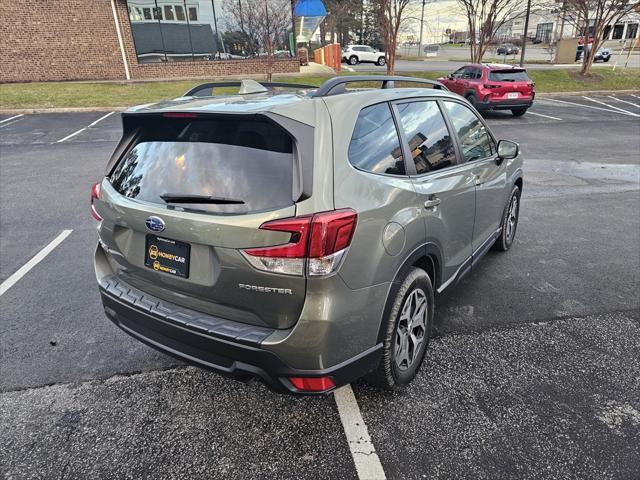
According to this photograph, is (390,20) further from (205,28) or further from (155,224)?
(155,224)

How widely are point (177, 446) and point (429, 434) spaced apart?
1.35m

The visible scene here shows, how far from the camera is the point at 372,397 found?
106 inches

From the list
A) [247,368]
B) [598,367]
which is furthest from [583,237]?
[247,368]

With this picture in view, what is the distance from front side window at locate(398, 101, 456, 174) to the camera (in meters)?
2.79

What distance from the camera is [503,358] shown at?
10.0 ft

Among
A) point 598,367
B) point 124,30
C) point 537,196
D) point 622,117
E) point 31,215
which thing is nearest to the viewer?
point 598,367

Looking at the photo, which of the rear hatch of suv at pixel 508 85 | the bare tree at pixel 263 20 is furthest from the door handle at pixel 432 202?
the bare tree at pixel 263 20

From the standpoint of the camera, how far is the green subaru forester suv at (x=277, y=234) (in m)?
2.01

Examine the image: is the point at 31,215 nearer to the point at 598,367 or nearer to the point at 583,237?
the point at 598,367

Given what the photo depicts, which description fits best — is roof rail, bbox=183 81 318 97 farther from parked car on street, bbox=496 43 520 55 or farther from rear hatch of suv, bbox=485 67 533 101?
parked car on street, bbox=496 43 520 55

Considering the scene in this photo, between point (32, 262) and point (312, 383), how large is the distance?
3.74 meters

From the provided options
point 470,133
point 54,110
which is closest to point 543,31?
point 54,110

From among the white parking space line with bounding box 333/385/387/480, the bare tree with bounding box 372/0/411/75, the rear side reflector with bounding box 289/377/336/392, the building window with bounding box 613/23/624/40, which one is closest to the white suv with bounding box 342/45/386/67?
the bare tree with bounding box 372/0/411/75

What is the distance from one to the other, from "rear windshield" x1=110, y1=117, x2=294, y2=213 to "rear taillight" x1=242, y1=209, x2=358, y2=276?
138 millimetres
